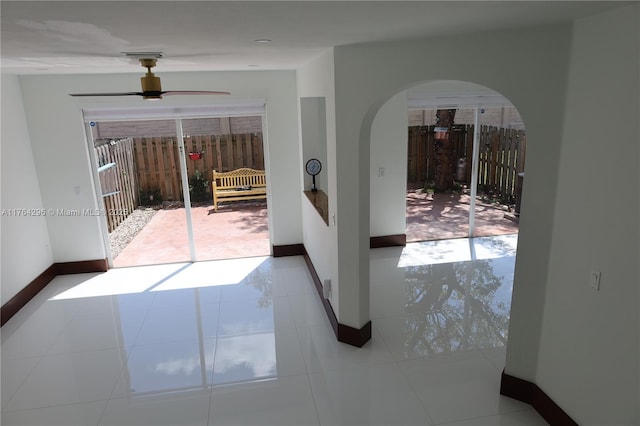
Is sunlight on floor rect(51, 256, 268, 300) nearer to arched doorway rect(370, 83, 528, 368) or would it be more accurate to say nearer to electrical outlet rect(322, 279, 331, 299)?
electrical outlet rect(322, 279, 331, 299)

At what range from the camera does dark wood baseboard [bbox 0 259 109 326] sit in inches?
173

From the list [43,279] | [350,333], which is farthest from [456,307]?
[43,279]

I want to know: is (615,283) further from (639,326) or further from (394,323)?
(394,323)

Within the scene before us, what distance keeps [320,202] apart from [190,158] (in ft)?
7.42

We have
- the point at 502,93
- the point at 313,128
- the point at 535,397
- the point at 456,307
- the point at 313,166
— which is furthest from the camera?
the point at 313,166

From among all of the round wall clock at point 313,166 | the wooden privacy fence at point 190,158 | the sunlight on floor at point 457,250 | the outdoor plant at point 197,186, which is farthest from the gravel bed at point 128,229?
the sunlight on floor at point 457,250

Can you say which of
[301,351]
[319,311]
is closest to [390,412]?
[301,351]

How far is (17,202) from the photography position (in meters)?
4.70

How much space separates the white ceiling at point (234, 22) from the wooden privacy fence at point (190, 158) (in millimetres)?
2918

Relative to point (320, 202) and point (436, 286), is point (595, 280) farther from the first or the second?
point (320, 202)

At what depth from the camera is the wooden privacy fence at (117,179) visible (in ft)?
18.3

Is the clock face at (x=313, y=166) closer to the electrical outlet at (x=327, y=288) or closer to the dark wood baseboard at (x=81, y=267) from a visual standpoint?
the electrical outlet at (x=327, y=288)

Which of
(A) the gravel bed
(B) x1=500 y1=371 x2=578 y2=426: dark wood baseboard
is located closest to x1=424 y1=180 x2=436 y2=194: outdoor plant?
(A) the gravel bed

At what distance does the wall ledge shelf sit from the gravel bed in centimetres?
270
